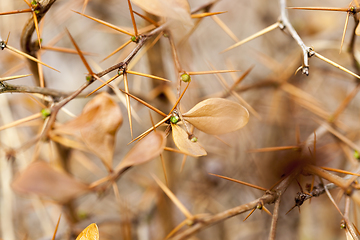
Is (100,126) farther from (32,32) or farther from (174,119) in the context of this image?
(32,32)

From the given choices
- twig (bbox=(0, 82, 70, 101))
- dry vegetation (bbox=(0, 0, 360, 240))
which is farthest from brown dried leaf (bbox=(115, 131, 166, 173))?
twig (bbox=(0, 82, 70, 101))

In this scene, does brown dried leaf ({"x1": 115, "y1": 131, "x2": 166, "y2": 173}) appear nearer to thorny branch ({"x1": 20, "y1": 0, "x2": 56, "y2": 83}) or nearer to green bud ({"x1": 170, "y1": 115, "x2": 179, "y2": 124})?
green bud ({"x1": 170, "y1": 115, "x2": 179, "y2": 124})

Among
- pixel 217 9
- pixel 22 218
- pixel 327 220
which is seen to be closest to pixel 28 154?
pixel 22 218

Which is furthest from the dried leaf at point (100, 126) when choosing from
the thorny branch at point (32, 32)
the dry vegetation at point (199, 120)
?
the thorny branch at point (32, 32)

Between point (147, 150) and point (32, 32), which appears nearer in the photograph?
point (147, 150)

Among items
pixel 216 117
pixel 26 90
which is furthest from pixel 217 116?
pixel 26 90

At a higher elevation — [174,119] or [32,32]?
[32,32]

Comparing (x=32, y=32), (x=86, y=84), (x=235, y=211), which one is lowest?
(x=235, y=211)
